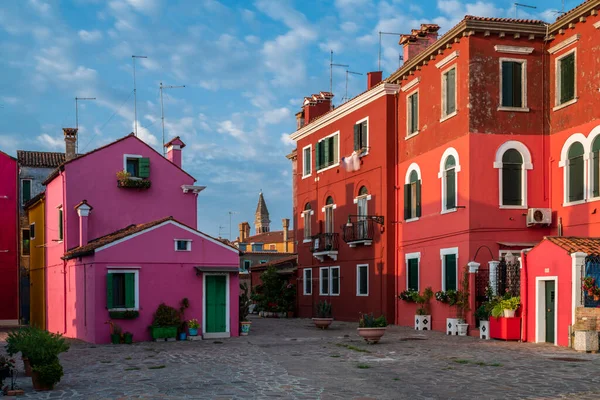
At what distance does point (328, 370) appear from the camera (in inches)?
582

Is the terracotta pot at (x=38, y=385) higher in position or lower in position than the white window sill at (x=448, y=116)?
lower

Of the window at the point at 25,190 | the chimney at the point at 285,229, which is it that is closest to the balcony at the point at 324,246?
the window at the point at 25,190

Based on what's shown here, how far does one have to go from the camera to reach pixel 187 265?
2414 centimetres

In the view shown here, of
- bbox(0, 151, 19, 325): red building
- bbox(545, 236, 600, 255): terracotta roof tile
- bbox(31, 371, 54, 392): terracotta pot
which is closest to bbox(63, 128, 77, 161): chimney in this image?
bbox(0, 151, 19, 325): red building

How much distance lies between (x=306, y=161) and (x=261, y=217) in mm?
78734

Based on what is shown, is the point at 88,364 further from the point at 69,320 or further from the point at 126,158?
the point at 126,158

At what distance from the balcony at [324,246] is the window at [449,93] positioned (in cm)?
1028

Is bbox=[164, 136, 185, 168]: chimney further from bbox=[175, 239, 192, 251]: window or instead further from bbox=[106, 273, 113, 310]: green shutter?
bbox=[106, 273, 113, 310]: green shutter

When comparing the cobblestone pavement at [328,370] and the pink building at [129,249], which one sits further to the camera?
the pink building at [129,249]

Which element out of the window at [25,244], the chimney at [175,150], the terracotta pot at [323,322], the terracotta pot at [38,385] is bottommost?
the terracotta pot at [323,322]

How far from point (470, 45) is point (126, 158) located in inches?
535

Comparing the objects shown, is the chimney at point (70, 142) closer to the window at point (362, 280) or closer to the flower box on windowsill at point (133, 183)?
the flower box on windowsill at point (133, 183)

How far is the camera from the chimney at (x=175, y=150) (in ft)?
101

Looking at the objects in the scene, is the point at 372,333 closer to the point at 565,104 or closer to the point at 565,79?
the point at 565,104
